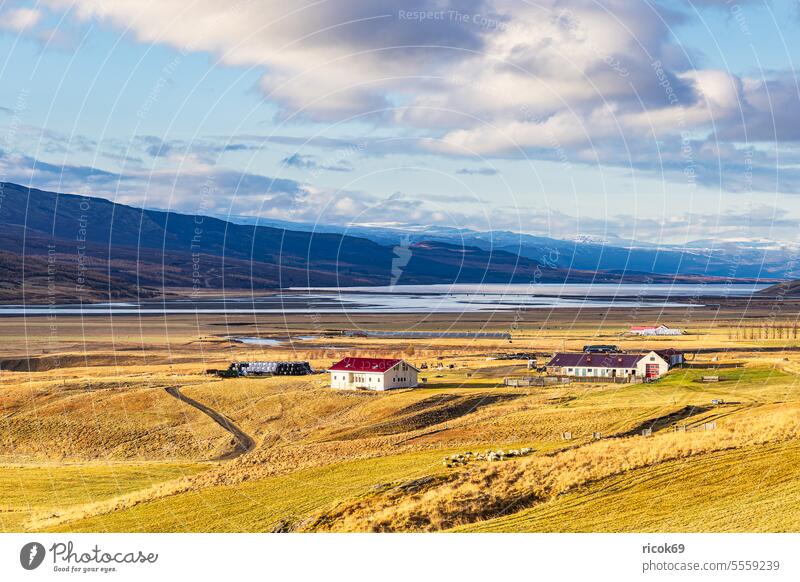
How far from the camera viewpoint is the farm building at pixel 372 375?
96.0 metres

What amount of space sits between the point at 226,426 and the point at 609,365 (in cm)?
4600

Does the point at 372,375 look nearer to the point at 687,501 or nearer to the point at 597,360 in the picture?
the point at 597,360

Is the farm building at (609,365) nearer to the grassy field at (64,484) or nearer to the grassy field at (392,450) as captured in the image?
the grassy field at (392,450)

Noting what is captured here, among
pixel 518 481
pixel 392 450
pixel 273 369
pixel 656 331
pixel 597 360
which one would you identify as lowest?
pixel 392 450

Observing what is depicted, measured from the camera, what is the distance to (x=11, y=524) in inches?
1887

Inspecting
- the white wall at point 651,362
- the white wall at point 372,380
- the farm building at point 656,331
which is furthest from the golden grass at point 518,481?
the farm building at point 656,331

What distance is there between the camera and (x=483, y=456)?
55.6 meters

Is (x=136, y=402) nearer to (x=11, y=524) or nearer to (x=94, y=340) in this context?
(x=11, y=524)

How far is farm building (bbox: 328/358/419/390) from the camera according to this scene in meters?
96.0

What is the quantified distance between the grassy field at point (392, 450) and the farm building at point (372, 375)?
273 centimetres

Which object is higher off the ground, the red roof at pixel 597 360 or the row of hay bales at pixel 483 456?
the red roof at pixel 597 360

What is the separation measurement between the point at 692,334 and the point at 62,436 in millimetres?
132867

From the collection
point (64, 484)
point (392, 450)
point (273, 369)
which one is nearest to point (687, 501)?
point (392, 450)

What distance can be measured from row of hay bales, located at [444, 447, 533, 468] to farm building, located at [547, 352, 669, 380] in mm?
47452
